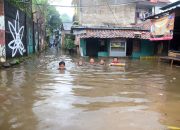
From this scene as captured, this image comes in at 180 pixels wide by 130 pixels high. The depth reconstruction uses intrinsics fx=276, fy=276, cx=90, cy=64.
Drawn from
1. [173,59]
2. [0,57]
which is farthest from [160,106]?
[173,59]

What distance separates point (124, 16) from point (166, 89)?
86.2ft

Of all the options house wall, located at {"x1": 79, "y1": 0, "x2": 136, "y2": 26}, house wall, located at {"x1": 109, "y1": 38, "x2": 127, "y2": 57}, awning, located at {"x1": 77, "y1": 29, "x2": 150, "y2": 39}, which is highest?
house wall, located at {"x1": 79, "y1": 0, "x2": 136, "y2": 26}

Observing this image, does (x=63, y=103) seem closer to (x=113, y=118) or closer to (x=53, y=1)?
(x=113, y=118)

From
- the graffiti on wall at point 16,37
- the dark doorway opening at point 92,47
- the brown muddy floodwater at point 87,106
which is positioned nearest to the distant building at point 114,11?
the dark doorway opening at point 92,47

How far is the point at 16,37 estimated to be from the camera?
19734mm

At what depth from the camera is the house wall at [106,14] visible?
112ft

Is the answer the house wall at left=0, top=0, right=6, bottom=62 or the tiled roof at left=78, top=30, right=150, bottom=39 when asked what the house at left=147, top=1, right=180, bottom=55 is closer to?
the tiled roof at left=78, top=30, right=150, bottom=39

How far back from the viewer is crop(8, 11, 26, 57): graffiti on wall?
18.1 metres

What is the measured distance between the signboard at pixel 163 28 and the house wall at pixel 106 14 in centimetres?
1103

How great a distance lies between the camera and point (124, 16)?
35.1 meters

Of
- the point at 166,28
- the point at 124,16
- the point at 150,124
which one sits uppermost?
the point at 124,16

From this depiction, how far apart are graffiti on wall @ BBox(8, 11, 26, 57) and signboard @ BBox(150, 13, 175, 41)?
36.4 feet

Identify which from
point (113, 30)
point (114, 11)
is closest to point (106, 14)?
point (114, 11)

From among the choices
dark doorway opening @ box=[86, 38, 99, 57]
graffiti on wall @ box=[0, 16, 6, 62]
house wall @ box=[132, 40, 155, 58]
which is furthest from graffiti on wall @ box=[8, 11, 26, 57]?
house wall @ box=[132, 40, 155, 58]
